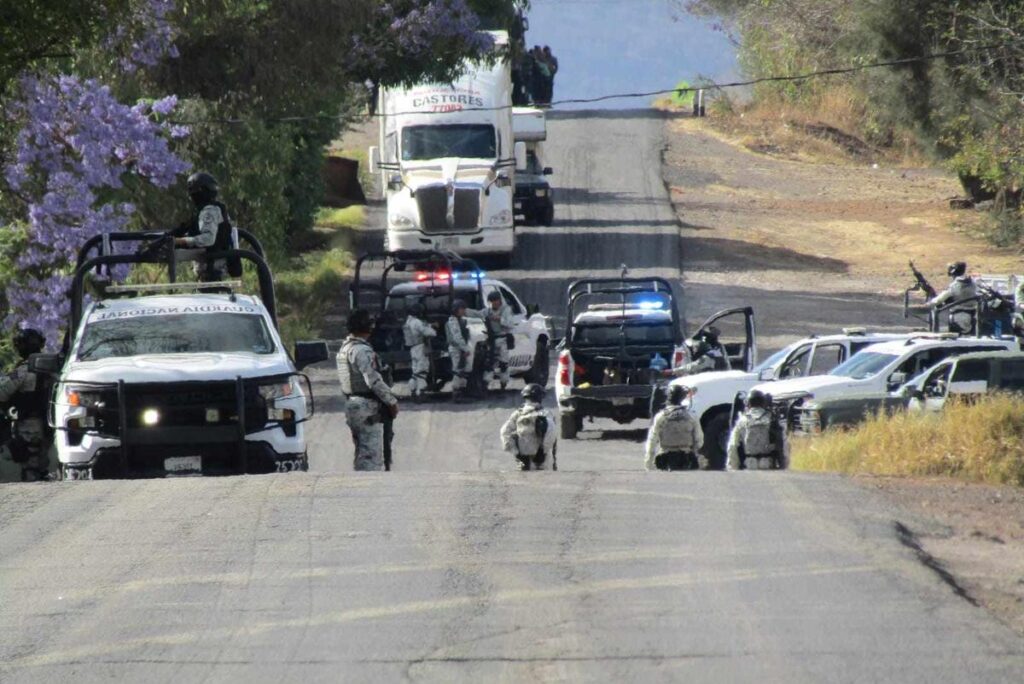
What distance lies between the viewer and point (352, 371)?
1520 centimetres

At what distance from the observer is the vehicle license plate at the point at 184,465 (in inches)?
560

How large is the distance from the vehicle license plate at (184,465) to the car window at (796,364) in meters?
9.12

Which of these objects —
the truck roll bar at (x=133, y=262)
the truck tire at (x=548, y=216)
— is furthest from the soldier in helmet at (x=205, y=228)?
the truck tire at (x=548, y=216)

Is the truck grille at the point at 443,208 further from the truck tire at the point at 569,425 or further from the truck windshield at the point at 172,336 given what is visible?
the truck windshield at the point at 172,336

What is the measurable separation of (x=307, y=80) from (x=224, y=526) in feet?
61.6

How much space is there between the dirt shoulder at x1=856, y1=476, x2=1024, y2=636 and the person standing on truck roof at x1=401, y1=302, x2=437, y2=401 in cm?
1221

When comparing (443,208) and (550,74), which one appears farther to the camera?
(550,74)

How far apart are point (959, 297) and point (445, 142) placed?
1487 centimetres

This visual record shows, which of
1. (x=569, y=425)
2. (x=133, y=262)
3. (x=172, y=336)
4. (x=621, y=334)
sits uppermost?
(x=133, y=262)

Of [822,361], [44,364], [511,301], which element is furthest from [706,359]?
[44,364]

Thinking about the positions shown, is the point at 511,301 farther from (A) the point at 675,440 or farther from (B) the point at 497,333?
(A) the point at 675,440

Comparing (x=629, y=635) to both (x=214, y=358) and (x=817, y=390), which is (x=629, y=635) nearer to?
(x=214, y=358)

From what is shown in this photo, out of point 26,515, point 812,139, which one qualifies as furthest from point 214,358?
point 812,139

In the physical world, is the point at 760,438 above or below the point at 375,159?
below
